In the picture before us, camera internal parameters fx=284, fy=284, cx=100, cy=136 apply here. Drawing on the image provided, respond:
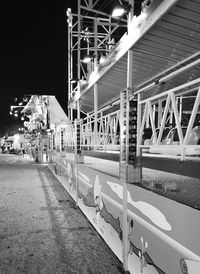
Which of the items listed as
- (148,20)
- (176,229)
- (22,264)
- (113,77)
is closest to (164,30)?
(148,20)

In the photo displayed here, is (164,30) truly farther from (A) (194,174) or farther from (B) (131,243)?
(B) (131,243)

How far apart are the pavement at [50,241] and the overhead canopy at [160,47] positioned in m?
2.62

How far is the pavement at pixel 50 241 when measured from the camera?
4.00m

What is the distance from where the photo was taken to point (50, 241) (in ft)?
16.5

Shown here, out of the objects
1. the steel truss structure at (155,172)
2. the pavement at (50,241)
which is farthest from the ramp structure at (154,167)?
the pavement at (50,241)

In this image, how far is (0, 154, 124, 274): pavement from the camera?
3996 millimetres

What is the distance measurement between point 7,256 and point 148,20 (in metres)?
4.50

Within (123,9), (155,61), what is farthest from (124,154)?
(155,61)

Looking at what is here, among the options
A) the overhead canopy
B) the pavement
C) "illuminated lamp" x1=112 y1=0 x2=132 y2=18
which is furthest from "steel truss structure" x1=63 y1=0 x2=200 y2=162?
the pavement

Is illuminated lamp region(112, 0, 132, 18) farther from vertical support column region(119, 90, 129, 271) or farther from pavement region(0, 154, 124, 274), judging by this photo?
pavement region(0, 154, 124, 274)

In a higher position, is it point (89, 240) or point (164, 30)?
point (164, 30)

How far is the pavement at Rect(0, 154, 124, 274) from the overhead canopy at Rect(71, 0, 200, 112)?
2.62m

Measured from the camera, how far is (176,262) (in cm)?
251

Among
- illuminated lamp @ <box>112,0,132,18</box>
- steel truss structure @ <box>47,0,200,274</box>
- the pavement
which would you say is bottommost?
the pavement
